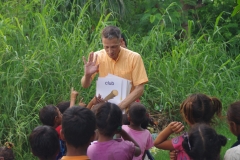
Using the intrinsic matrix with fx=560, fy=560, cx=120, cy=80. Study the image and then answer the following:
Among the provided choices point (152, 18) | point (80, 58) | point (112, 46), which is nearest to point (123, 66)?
point (112, 46)

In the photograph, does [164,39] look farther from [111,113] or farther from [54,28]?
[111,113]

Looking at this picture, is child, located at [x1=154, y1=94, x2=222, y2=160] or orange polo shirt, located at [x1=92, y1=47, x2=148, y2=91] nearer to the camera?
child, located at [x1=154, y1=94, x2=222, y2=160]

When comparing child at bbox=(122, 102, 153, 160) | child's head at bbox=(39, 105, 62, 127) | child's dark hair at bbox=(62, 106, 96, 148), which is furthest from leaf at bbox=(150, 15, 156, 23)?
child's dark hair at bbox=(62, 106, 96, 148)

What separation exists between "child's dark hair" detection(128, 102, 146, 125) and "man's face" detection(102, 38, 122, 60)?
2.02 feet

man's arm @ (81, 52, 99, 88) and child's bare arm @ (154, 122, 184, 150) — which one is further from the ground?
man's arm @ (81, 52, 99, 88)

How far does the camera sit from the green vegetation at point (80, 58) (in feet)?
23.9

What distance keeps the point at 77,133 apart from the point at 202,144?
0.86m

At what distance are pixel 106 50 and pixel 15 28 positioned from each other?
308 cm

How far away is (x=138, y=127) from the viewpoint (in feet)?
17.4

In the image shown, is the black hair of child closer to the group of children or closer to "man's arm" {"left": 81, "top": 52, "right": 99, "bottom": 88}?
the group of children

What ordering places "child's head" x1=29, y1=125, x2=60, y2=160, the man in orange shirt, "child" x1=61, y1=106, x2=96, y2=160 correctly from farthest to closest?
the man in orange shirt < "child's head" x1=29, y1=125, x2=60, y2=160 < "child" x1=61, y1=106, x2=96, y2=160

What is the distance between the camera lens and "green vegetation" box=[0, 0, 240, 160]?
727cm

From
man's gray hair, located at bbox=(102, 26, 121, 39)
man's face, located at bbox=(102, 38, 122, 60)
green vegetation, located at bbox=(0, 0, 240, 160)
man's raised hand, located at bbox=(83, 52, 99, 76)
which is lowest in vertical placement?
green vegetation, located at bbox=(0, 0, 240, 160)

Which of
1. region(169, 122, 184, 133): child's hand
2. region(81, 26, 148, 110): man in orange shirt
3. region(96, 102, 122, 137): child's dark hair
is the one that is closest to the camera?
region(96, 102, 122, 137): child's dark hair
